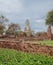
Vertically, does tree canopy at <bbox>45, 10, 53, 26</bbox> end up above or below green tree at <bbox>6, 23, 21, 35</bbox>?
above

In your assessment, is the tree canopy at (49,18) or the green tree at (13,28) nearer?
the green tree at (13,28)

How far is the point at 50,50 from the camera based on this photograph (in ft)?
61.2

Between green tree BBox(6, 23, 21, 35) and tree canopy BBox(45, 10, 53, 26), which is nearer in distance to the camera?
green tree BBox(6, 23, 21, 35)

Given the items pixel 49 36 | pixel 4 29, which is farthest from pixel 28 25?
pixel 49 36

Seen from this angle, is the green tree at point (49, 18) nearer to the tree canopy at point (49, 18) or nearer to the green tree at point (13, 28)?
the tree canopy at point (49, 18)

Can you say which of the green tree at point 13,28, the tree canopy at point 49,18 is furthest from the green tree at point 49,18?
the green tree at point 13,28

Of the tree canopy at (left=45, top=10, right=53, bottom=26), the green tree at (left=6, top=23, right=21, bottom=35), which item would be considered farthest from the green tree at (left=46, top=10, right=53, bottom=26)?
the green tree at (left=6, top=23, right=21, bottom=35)

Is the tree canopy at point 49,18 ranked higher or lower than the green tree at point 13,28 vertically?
higher

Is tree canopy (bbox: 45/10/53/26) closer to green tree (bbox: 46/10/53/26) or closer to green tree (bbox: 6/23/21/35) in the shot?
green tree (bbox: 46/10/53/26)

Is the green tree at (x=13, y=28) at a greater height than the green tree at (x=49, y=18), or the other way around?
the green tree at (x=49, y=18)

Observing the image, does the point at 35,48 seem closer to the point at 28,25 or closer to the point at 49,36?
the point at 49,36

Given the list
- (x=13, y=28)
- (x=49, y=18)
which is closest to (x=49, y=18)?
(x=49, y=18)

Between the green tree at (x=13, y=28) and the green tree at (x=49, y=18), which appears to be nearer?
the green tree at (x=13, y=28)

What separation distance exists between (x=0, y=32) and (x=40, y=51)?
34632mm
